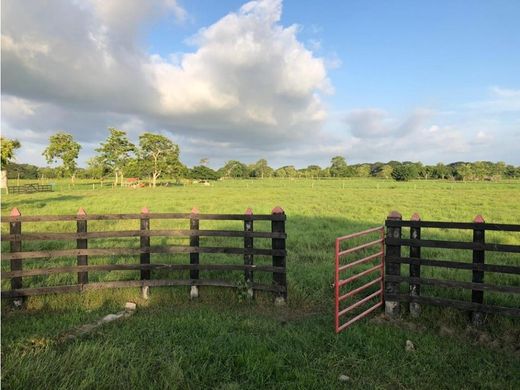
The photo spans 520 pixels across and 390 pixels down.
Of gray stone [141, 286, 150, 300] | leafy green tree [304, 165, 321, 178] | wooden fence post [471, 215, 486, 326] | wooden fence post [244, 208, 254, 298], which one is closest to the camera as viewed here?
wooden fence post [471, 215, 486, 326]

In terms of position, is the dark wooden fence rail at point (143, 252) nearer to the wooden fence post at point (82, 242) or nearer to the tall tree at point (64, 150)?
the wooden fence post at point (82, 242)

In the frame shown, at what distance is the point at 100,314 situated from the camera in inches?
217

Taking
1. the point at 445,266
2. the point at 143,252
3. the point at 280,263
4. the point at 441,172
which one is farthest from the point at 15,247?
the point at 441,172

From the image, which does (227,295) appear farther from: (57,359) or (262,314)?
(57,359)

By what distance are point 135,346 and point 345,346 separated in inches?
105

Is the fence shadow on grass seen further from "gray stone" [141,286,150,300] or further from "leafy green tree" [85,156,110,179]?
"leafy green tree" [85,156,110,179]

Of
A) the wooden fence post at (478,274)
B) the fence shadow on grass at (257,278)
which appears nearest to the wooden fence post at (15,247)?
the fence shadow on grass at (257,278)

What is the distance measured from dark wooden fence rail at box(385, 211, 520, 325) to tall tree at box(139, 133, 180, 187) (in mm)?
67614

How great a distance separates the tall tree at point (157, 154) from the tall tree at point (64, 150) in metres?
12.0

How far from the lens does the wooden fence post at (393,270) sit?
18.7ft

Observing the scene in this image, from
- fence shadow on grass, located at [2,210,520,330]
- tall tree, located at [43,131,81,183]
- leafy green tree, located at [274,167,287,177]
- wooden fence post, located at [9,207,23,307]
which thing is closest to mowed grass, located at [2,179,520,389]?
fence shadow on grass, located at [2,210,520,330]

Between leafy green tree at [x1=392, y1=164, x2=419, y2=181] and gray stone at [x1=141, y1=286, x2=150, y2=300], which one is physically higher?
leafy green tree at [x1=392, y1=164, x2=419, y2=181]

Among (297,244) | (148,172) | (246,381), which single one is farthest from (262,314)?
(148,172)

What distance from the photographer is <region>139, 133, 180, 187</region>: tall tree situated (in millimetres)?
69812
